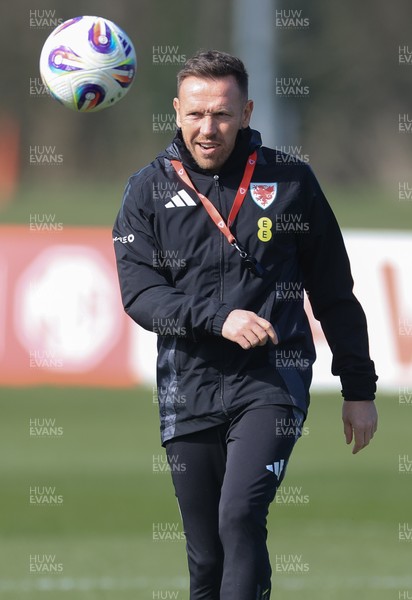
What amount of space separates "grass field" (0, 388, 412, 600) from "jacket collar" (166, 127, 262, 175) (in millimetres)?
2808

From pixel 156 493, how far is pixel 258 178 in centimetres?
564

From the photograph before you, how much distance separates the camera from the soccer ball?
623 centimetres

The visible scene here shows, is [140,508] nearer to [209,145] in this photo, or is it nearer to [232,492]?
[232,492]

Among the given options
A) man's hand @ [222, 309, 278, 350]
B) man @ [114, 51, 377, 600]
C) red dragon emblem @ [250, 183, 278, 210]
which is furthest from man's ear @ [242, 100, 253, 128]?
man's hand @ [222, 309, 278, 350]

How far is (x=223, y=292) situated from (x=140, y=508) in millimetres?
5073

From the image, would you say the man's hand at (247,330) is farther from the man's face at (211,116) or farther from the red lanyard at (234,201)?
the man's face at (211,116)

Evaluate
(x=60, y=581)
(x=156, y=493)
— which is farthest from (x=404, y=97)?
(x=60, y=581)

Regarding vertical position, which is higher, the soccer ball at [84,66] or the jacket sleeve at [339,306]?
the soccer ball at [84,66]

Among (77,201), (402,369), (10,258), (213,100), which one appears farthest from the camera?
(77,201)

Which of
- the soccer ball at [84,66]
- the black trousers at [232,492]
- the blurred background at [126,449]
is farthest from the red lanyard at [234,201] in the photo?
the blurred background at [126,449]

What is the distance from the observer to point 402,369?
13164mm

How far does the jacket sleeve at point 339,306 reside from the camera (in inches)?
215

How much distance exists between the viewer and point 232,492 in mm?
5066

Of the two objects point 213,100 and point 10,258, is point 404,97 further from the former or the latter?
point 213,100
